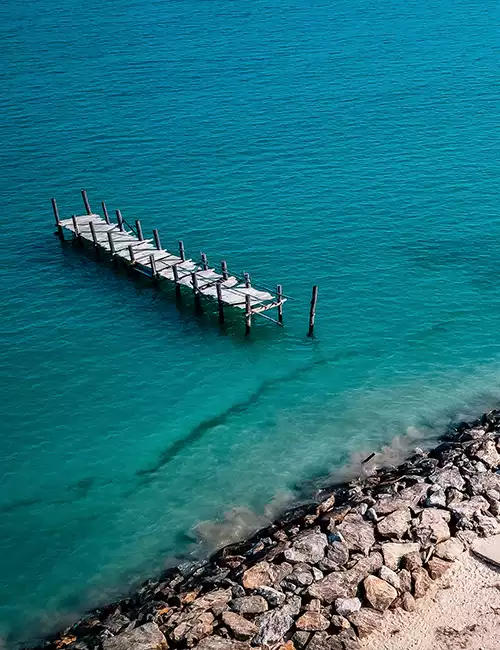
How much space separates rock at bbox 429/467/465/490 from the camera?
3180 centimetres

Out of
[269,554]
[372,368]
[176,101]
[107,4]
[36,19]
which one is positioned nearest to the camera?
[269,554]

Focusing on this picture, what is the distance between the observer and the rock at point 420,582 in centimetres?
2656

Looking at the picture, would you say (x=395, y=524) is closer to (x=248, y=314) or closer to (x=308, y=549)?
(x=308, y=549)

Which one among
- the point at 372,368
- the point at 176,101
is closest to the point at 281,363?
the point at 372,368

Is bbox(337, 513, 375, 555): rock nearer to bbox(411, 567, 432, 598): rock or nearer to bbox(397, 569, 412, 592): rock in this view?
bbox(397, 569, 412, 592): rock

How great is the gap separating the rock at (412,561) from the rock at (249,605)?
5.69 meters

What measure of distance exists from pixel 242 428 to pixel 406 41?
318ft

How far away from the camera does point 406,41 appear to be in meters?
116

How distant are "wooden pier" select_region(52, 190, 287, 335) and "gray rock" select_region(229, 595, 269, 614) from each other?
22308 millimetres

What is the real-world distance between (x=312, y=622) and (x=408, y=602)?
3.73 m

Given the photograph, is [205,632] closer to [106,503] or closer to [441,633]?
[441,633]

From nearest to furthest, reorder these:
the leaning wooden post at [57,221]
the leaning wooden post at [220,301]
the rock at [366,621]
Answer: the rock at [366,621] → the leaning wooden post at [220,301] → the leaning wooden post at [57,221]

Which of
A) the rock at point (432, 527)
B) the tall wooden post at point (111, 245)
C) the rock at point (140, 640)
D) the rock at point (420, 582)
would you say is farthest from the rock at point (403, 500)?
the tall wooden post at point (111, 245)

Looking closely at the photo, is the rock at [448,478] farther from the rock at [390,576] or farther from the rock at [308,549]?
the rock at [308,549]
